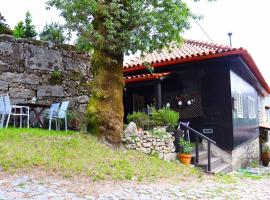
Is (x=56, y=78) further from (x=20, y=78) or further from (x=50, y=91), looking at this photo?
(x=20, y=78)

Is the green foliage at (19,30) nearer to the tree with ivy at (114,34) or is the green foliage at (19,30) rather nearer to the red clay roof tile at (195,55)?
the tree with ivy at (114,34)

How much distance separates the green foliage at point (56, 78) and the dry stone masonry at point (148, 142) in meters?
2.83

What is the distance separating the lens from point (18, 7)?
10.1m

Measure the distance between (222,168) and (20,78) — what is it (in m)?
6.04

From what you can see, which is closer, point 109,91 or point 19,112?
point 109,91

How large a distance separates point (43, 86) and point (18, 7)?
11.3 ft

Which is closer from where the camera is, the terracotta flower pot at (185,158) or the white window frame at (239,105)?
the terracotta flower pot at (185,158)

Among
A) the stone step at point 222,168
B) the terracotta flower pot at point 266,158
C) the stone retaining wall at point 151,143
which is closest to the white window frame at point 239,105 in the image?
the stone step at point 222,168

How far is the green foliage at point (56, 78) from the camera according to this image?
8.58m

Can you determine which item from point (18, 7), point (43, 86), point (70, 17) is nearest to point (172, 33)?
point (70, 17)

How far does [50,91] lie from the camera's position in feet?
28.0

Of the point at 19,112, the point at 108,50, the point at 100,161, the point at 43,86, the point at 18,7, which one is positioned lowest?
the point at 100,161

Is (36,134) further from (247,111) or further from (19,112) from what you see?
(247,111)

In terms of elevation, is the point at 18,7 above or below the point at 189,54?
above
